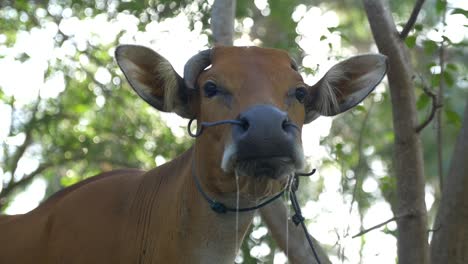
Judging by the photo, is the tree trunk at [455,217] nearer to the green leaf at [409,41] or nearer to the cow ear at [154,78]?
the green leaf at [409,41]

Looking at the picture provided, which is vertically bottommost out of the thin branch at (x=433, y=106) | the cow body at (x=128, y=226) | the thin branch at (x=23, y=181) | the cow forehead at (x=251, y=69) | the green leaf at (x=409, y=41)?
the thin branch at (x=23, y=181)

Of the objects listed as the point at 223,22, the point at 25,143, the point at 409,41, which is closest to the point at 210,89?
the point at 223,22

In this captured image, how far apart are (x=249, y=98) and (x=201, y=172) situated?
66 centimetres

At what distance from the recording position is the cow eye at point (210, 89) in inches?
244

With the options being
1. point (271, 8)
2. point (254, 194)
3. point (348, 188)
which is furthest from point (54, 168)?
point (254, 194)

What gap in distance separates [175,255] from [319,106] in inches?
52.8

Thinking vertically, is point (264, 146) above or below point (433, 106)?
above

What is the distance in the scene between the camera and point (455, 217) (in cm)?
741

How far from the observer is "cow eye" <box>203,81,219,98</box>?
621cm

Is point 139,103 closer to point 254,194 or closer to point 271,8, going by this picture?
point 271,8

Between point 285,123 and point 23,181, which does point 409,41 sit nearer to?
point 285,123

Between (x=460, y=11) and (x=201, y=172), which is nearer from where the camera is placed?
(x=201, y=172)

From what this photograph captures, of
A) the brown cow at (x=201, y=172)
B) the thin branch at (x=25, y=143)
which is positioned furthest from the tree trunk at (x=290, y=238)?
the thin branch at (x=25, y=143)

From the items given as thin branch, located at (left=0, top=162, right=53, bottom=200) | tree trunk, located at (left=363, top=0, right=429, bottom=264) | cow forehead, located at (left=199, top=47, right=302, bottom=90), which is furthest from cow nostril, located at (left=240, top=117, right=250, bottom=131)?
thin branch, located at (left=0, top=162, right=53, bottom=200)
